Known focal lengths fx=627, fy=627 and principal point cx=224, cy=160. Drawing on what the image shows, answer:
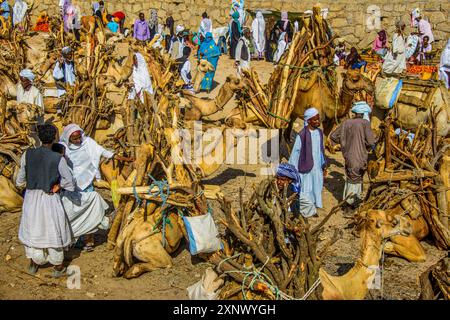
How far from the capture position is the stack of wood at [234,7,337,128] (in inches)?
379

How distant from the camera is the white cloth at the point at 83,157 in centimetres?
694

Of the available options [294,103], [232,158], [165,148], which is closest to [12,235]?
[165,148]

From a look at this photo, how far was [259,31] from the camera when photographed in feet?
64.2

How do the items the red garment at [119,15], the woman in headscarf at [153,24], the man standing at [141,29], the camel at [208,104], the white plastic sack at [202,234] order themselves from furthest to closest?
the red garment at [119,15]
the woman in headscarf at [153,24]
the man standing at [141,29]
the camel at [208,104]
the white plastic sack at [202,234]

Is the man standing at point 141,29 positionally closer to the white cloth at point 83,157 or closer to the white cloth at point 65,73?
the white cloth at point 65,73

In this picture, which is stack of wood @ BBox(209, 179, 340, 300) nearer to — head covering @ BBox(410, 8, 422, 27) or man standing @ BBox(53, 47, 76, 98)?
man standing @ BBox(53, 47, 76, 98)

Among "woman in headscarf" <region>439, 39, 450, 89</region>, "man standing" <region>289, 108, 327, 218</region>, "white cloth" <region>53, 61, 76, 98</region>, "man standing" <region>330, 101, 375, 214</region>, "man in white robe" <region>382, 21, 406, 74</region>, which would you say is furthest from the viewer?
"man in white robe" <region>382, 21, 406, 74</region>

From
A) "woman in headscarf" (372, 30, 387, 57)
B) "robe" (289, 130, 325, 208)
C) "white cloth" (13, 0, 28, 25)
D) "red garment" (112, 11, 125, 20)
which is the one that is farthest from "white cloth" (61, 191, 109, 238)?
"white cloth" (13, 0, 28, 25)

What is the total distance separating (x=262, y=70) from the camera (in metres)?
18.5

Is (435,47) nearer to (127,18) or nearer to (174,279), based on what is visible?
(127,18)

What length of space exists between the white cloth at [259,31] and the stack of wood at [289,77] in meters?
9.71

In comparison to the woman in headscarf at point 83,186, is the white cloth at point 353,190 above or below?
below

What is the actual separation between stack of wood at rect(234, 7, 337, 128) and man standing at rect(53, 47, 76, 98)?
4.27 metres

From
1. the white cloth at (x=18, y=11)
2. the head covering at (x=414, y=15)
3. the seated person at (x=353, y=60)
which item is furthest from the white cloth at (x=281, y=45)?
the white cloth at (x=18, y=11)
